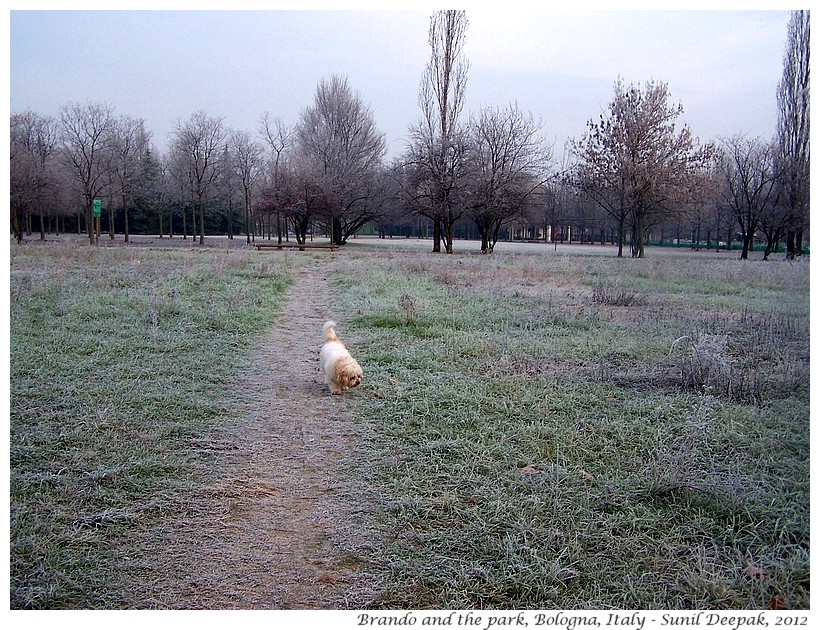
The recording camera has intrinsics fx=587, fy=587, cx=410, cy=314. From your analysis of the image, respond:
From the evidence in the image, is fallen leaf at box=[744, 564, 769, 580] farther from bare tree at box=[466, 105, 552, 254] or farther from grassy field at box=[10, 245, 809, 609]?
bare tree at box=[466, 105, 552, 254]

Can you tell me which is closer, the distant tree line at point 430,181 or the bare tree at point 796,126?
the bare tree at point 796,126

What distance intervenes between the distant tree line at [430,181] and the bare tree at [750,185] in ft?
0.12

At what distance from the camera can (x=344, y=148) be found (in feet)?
121

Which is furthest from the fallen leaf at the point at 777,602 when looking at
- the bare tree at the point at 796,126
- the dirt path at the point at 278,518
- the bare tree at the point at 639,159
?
the bare tree at the point at 639,159

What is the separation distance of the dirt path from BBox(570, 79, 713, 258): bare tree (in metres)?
22.6

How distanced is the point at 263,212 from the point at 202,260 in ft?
46.1

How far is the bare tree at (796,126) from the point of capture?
281 cm

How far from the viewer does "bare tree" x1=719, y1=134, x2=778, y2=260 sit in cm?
506

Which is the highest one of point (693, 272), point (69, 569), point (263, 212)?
point (263, 212)

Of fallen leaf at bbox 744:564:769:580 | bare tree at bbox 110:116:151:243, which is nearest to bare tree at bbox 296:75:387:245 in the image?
bare tree at bbox 110:116:151:243

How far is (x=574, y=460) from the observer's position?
3576 mm

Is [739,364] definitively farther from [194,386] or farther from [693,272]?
[693,272]

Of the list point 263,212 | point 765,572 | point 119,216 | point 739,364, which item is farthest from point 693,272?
point 119,216

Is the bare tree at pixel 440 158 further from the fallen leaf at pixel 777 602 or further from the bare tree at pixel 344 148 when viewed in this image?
the fallen leaf at pixel 777 602
